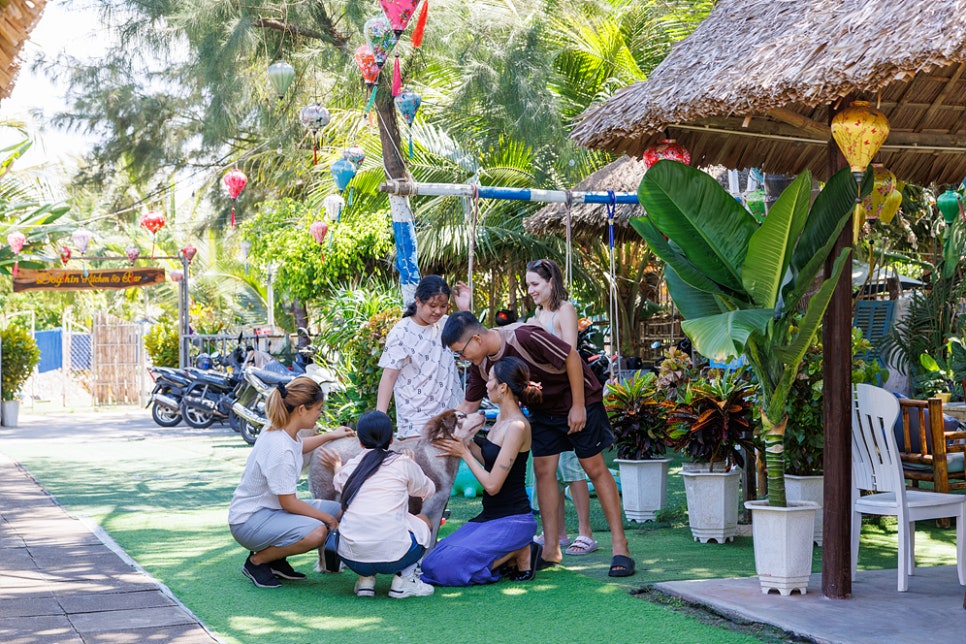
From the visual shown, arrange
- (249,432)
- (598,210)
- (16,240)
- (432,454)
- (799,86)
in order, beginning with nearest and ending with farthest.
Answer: (799,86) < (432,454) < (598,210) < (249,432) < (16,240)

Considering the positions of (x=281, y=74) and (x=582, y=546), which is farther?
(x=281, y=74)

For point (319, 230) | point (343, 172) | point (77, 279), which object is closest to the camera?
point (343, 172)

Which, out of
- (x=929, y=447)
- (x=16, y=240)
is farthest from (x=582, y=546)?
(x=16, y=240)

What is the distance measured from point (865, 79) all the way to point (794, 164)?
2.58m

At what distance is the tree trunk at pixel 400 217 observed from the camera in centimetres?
920

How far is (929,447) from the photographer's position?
17.9 feet

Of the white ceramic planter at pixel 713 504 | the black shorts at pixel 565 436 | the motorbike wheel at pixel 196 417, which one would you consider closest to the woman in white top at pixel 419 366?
the black shorts at pixel 565 436

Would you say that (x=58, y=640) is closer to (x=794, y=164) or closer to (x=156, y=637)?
(x=156, y=637)

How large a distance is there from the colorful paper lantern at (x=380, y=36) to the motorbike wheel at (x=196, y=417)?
7909 millimetres

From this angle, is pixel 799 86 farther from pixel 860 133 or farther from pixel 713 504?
pixel 713 504

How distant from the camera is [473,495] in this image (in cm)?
A: 815

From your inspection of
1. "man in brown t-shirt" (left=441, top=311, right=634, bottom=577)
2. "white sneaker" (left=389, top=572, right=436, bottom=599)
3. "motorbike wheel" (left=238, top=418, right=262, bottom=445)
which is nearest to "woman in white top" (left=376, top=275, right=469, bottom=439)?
"man in brown t-shirt" (left=441, top=311, right=634, bottom=577)

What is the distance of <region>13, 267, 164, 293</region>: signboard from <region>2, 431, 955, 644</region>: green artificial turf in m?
11.3

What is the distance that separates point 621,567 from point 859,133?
2.36 metres
